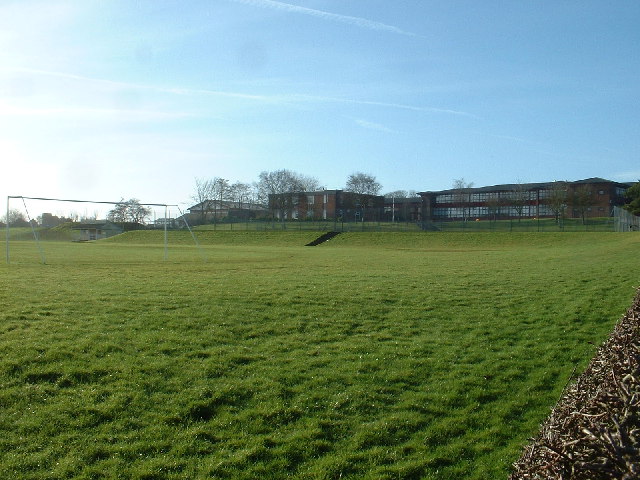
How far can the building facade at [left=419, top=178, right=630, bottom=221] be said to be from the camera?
87938 millimetres

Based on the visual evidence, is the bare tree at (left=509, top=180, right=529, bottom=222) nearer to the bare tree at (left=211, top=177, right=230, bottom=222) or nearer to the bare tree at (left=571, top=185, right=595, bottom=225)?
the bare tree at (left=571, top=185, right=595, bottom=225)

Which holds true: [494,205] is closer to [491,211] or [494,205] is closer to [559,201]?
[491,211]

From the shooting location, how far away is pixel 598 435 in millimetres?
1905

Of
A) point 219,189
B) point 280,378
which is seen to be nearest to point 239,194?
point 219,189

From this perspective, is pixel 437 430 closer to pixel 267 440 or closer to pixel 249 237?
pixel 267 440

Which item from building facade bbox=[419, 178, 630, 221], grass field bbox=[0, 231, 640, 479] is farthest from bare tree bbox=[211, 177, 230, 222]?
grass field bbox=[0, 231, 640, 479]

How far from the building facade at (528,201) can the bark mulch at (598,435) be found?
291 ft

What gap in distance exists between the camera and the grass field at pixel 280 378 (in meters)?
5.46

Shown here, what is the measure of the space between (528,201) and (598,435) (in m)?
111

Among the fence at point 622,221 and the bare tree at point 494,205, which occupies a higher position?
the bare tree at point 494,205

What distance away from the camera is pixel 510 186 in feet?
364

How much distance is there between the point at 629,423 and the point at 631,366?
504 millimetres

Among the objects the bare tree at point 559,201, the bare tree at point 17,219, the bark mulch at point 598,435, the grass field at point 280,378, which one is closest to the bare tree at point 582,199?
the bare tree at point 559,201

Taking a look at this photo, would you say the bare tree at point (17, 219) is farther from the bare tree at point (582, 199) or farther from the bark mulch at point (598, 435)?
the bare tree at point (582, 199)
